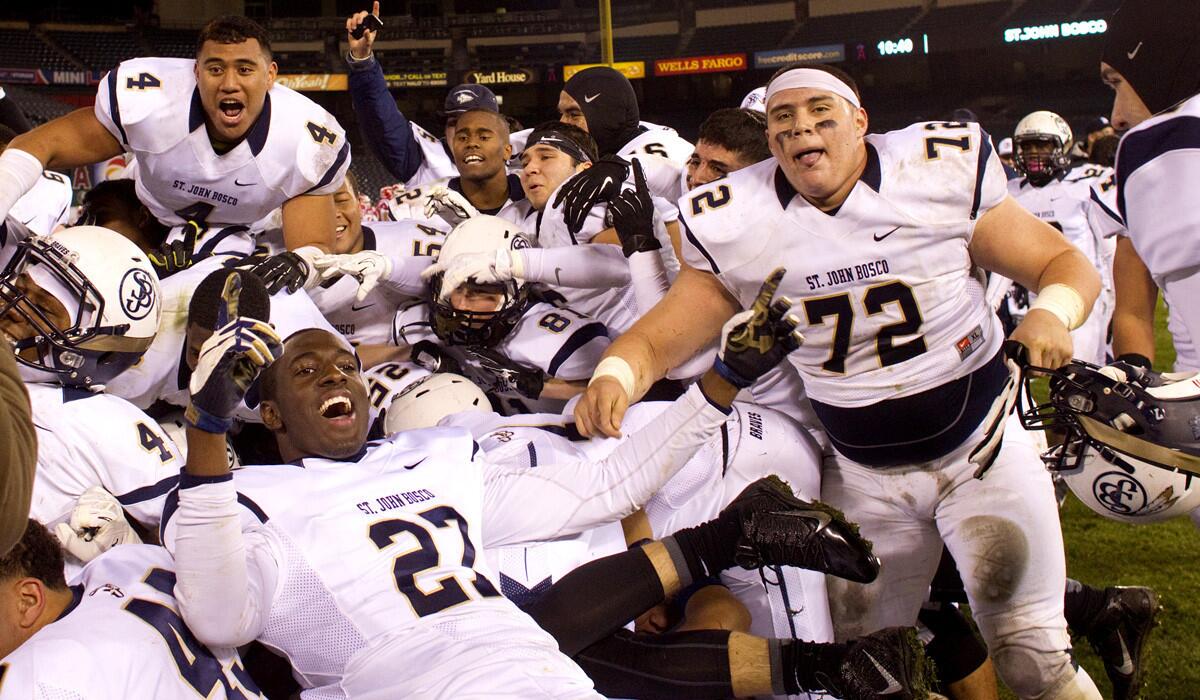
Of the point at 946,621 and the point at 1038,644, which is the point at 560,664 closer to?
the point at 1038,644

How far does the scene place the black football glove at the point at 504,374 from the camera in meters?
3.98

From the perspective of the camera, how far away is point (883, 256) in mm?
2787

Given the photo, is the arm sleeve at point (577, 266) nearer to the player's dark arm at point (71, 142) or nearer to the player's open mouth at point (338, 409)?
the player's open mouth at point (338, 409)

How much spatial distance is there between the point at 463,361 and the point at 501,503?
1473mm

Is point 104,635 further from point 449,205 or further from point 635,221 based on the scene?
point 449,205

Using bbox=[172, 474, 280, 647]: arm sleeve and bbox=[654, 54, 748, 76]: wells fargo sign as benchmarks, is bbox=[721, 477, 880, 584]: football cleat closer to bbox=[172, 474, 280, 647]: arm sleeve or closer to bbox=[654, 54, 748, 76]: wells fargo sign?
bbox=[172, 474, 280, 647]: arm sleeve

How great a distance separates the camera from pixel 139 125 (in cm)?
383

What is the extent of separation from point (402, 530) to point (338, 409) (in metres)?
0.46

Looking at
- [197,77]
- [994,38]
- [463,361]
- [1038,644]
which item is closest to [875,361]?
[1038,644]

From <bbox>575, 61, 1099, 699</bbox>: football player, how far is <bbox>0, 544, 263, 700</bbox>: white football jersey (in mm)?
1116

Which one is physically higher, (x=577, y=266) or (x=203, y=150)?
(x=203, y=150)

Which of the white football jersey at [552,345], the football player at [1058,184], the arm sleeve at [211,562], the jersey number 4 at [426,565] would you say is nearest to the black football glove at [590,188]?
the white football jersey at [552,345]

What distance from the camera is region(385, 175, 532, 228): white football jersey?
4738 mm

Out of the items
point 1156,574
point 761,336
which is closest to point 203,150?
point 761,336
